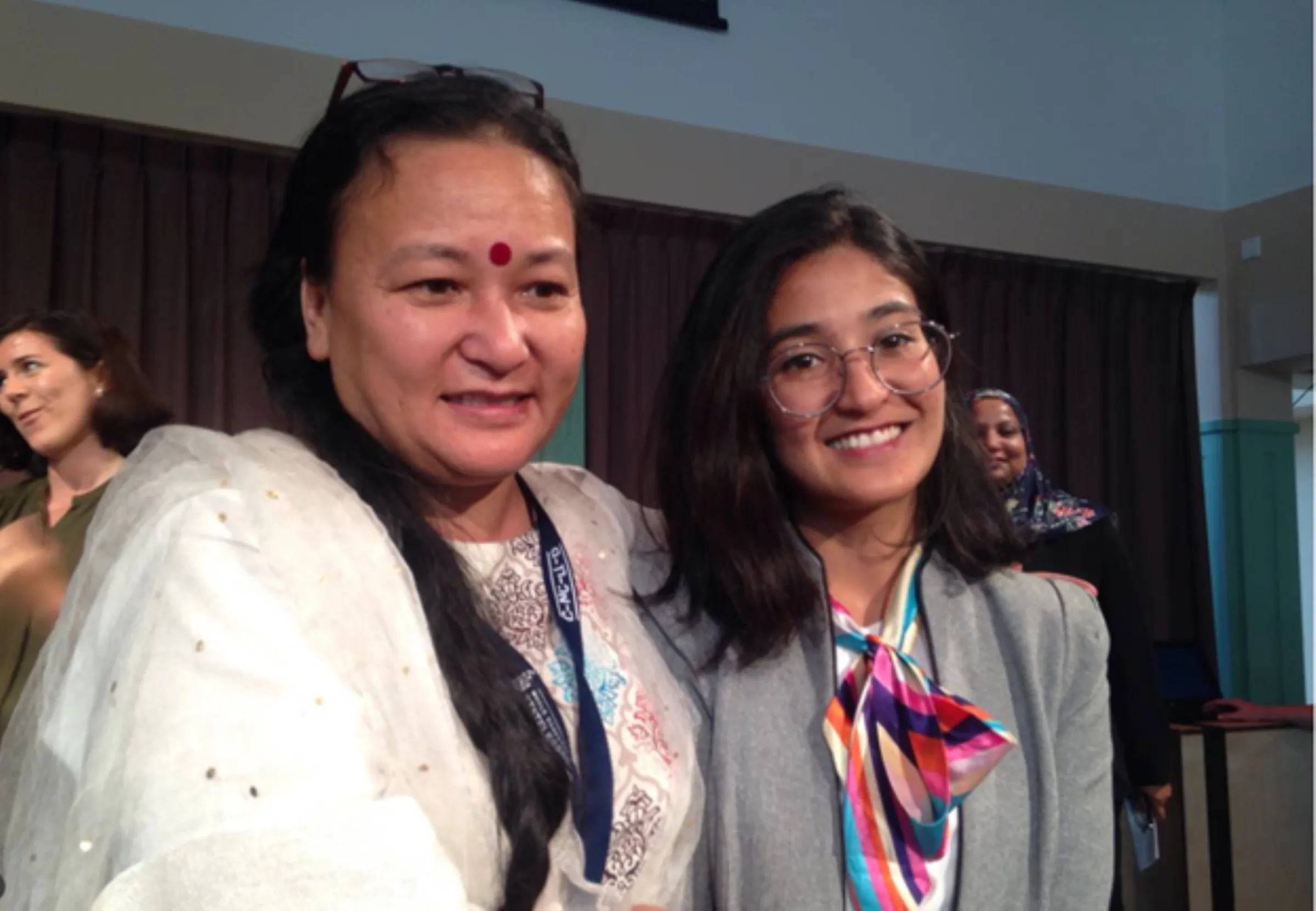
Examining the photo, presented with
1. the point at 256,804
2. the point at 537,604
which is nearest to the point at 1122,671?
the point at 537,604

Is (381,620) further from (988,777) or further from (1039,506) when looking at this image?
(1039,506)

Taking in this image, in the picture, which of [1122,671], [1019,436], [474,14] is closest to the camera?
[1122,671]

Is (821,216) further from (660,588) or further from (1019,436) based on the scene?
(1019,436)

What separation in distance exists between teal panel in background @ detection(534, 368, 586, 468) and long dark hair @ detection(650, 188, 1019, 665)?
256 cm

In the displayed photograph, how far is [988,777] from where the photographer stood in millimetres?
1266

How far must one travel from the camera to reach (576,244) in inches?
48.0

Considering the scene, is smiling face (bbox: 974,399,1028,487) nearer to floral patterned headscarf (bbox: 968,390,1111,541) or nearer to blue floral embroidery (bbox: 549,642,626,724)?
floral patterned headscarf (bbox: 968,390,1111,541)

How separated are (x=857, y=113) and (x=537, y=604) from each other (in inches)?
152

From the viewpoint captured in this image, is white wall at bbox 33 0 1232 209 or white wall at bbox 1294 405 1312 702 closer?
white wall at bbox 33 0 1232 209

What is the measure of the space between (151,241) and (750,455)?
2698mm

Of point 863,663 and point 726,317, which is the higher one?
point 726,317

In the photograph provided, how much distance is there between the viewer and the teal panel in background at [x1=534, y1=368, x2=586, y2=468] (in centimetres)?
397

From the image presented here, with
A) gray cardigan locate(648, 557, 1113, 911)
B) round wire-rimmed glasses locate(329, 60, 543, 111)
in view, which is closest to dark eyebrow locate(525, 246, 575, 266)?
round wire-rimmed glasses locate(329, 60, 543, 111)

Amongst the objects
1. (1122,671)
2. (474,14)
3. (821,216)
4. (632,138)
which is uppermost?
(474,14)
